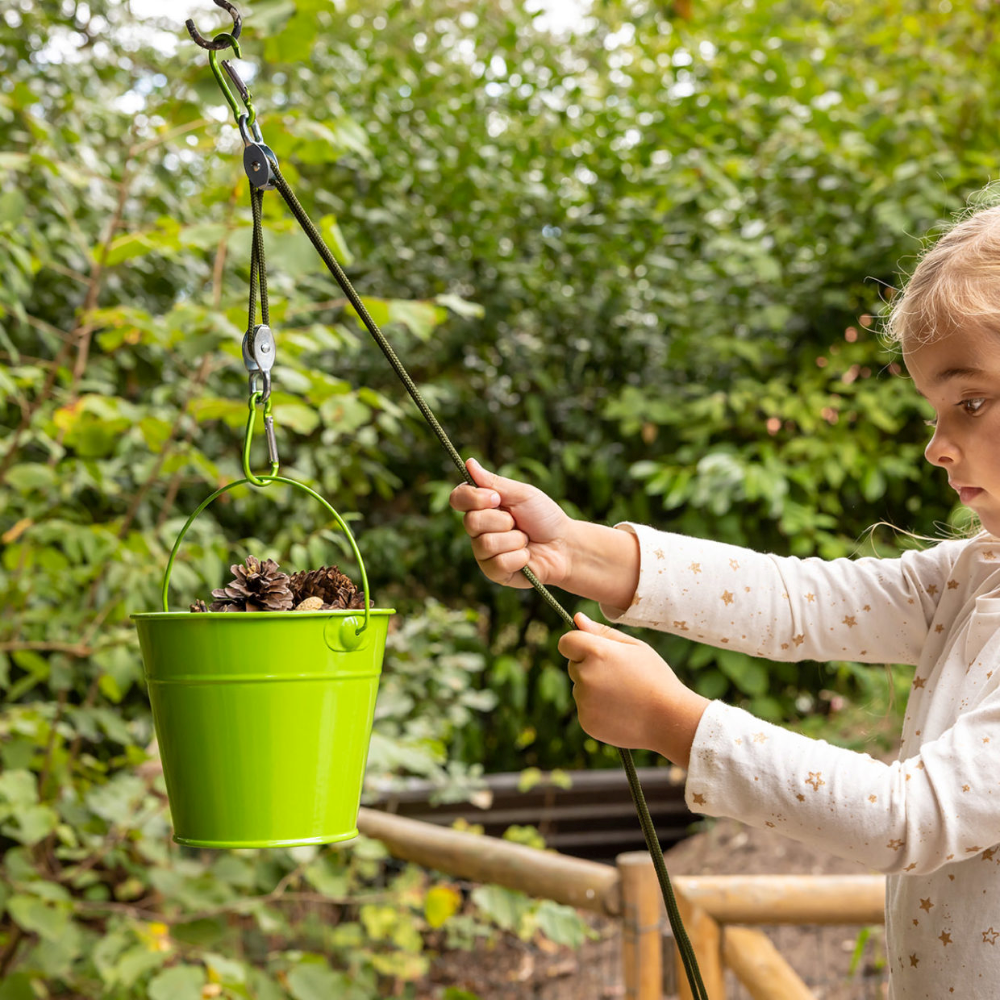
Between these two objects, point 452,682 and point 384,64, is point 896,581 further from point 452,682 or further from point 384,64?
point 384,64

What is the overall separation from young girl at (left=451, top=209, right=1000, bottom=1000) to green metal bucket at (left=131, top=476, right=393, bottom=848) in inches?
7.0

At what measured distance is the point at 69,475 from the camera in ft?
5.25

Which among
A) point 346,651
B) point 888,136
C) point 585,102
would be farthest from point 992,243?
point 585,102

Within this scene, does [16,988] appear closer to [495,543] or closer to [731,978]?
[495,543]

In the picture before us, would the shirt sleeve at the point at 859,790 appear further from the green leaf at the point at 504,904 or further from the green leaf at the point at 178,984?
the green leaf at the point at 504,904

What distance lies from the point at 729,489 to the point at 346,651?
171 centimetres

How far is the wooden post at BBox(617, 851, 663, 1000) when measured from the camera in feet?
4.79

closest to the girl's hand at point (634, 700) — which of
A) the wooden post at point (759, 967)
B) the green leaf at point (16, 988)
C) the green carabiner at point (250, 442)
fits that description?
the green carabiner at point (250, 442)

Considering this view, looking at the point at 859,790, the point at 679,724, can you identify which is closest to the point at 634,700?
the point at 679,724

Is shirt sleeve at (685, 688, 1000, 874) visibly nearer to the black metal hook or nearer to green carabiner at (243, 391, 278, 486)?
green carabiner at (243, 391, 278, 486)

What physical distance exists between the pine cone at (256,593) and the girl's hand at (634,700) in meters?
0.21

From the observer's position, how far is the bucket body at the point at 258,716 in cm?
63

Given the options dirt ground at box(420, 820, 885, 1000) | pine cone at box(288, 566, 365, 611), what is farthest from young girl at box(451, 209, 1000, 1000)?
dirt ground at box(420, 820, 885, 1000)

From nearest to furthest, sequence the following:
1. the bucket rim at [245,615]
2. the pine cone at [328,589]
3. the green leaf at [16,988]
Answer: the bucket rim at [245,615] → the pine cone at [328,589] → the green leaf at [16,988]
